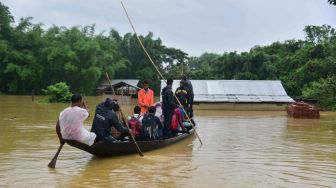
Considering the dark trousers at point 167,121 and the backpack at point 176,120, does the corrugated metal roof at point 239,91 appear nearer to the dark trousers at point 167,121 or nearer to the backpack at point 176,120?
the backpack at point 176,120

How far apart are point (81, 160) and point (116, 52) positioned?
40.8 meters

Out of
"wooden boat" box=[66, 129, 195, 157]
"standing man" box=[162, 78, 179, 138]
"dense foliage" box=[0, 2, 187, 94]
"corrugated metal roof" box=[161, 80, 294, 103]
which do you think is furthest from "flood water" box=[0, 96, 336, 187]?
"dense foliage" box=[0, 2, 187, 94]

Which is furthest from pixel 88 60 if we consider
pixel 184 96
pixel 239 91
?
pixel 184 96

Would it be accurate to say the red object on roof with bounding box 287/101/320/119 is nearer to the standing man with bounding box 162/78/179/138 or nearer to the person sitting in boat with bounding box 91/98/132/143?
the standing man with bounding box 162/78/179/138

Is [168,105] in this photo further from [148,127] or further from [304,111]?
[304,111]

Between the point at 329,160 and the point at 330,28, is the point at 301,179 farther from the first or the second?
the point at 330,28

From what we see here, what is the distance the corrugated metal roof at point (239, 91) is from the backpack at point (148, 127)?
17.7 m

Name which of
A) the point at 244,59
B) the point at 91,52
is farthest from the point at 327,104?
the point at 91,52

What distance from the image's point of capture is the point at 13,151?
9.44 m

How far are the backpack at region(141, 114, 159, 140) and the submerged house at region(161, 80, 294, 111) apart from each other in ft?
57.8

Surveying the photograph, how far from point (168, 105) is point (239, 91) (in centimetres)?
1845

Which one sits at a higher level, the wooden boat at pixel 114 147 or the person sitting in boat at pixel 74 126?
the person sitting in boat at pixel 74 126

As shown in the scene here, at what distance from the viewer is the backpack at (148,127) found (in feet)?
30.6

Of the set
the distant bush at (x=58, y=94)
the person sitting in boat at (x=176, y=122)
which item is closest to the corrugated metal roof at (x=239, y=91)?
the distant bush at (x=58, y=94)
